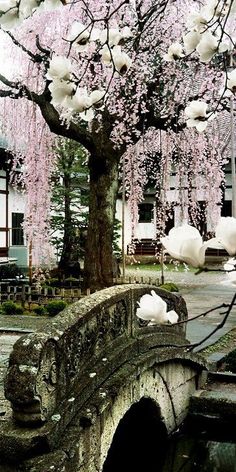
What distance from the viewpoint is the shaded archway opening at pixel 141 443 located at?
7648 mm

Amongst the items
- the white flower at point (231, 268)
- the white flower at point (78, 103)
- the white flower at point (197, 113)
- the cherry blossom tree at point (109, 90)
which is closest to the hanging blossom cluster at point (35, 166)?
the cherry blossom tree at point (109, 90)

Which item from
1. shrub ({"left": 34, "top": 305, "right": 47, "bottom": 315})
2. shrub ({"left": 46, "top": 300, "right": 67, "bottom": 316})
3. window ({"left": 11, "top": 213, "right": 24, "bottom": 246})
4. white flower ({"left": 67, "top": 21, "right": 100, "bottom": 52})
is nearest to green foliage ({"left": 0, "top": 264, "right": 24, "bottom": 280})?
window ({"left": 11, "top": 213, "right": 24, "bottom": 246})

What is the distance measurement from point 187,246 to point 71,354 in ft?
12.1

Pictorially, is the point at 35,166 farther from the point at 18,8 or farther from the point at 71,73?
the point at 18,8

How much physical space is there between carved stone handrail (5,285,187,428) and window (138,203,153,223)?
24.5 metres

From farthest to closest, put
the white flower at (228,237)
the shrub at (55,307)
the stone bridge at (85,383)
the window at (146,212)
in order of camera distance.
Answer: the window at (146,212)
the shrub at (55,307)
the stone bridge at (85,383)
the white flower at (228,237)

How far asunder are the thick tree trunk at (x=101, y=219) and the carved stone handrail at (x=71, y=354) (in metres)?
7.12

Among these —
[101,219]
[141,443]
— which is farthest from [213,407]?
[101,219]

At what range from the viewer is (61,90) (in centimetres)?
258

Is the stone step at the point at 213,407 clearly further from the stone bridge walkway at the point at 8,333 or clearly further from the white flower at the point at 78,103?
the white flower at the point at 78,103

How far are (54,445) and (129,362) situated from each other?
1.80 m

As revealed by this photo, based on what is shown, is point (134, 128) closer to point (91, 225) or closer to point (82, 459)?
→ point (91, 225)

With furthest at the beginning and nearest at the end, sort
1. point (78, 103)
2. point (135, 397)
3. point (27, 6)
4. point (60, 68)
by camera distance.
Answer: point (135, 397)
point (78, 103)
point (60, 68)
point (27, 6)

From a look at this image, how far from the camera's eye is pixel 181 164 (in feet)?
52.8
